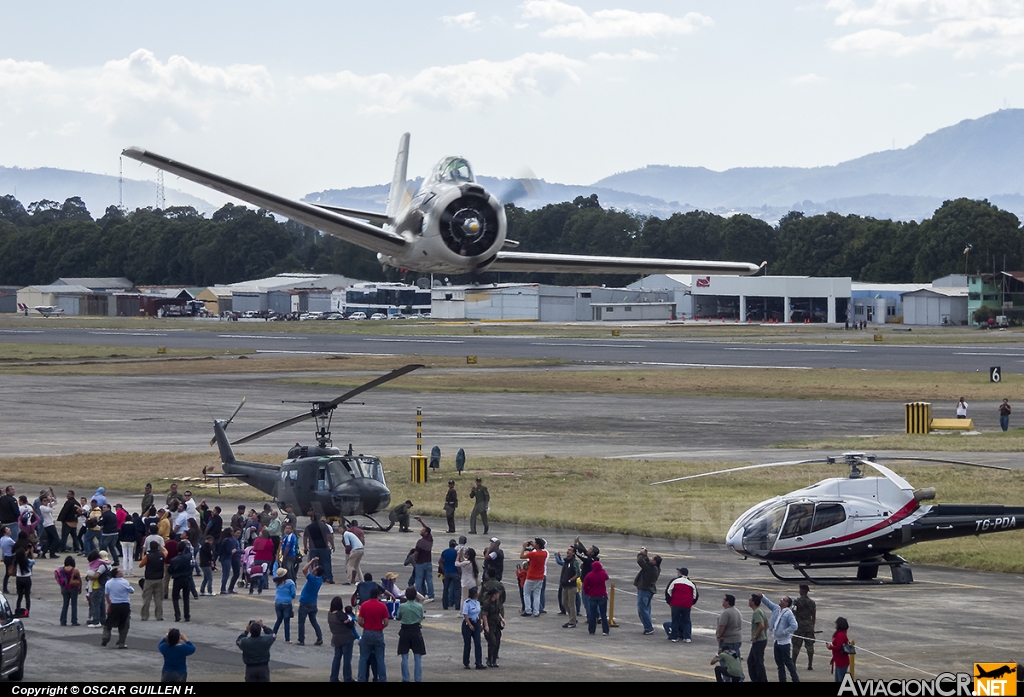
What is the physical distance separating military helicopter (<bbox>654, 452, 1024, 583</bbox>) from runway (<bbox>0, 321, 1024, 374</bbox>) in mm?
67358

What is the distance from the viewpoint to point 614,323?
185000mm

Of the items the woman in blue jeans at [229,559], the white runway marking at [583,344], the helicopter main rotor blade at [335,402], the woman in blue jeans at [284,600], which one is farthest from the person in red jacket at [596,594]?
the white runway marking at [583,344]

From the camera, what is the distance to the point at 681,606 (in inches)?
923

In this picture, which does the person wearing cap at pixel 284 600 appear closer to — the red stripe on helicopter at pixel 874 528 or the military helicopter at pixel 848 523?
the military helicopter at pixel 848 523

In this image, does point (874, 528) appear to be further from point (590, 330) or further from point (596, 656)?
point (590, 330)

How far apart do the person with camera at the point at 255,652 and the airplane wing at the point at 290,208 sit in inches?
327

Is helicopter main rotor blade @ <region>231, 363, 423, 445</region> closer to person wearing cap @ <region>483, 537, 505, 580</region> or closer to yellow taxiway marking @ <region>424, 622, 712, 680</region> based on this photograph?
person wearing cap @ <region>483, 537, 505, 580</region>

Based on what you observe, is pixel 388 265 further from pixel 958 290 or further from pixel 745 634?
pixel 958 290

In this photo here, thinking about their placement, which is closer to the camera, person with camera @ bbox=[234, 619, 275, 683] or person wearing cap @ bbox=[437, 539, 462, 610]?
person with camera @ bbox=[234, 619, 275, 683]

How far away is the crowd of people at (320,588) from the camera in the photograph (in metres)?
20.2

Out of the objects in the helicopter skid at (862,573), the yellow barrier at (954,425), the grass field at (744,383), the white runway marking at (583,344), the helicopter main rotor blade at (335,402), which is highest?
the white runway marking at (583,344)

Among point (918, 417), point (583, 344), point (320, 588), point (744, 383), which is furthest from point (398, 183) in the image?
point (583, 344)

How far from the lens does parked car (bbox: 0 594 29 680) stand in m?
18.9

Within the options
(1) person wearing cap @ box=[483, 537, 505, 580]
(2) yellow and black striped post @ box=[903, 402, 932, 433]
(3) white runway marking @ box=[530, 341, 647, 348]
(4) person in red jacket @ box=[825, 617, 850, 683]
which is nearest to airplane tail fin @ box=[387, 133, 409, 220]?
(1) person wearing cap @ box=[483, 537, 505, 580]
